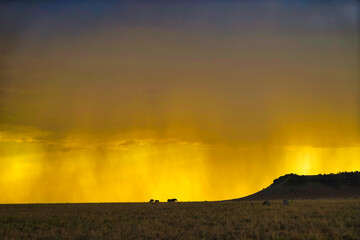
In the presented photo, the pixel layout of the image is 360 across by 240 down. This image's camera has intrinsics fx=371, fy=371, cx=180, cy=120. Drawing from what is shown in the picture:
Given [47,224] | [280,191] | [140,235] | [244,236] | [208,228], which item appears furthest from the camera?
[280,191]

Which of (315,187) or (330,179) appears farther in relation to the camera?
(330,179)

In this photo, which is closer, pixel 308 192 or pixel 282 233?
pixel 282 233

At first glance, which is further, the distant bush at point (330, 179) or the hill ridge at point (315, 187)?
the distant bush at point (330, 179)

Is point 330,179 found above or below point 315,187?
above

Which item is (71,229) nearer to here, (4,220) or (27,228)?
(27,228)

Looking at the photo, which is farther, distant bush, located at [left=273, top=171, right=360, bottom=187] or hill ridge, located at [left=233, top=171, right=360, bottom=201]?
distant bush, located at [left=273, top=171, right=360, bottom=187]

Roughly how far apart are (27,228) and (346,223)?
2133 centimetres

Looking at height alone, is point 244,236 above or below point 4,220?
below

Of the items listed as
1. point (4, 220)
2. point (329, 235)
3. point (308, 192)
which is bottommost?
point (329, 235)

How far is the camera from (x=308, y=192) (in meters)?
89.4

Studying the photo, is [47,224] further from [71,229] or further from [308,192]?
[308,192]

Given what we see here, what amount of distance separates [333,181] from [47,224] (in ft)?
282

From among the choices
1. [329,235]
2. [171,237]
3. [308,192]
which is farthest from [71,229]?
[308,192]

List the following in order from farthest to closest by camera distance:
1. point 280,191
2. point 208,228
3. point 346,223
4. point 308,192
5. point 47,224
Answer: point 280,191, point 308,192, point 47,224, point 346,223, point 208,228
